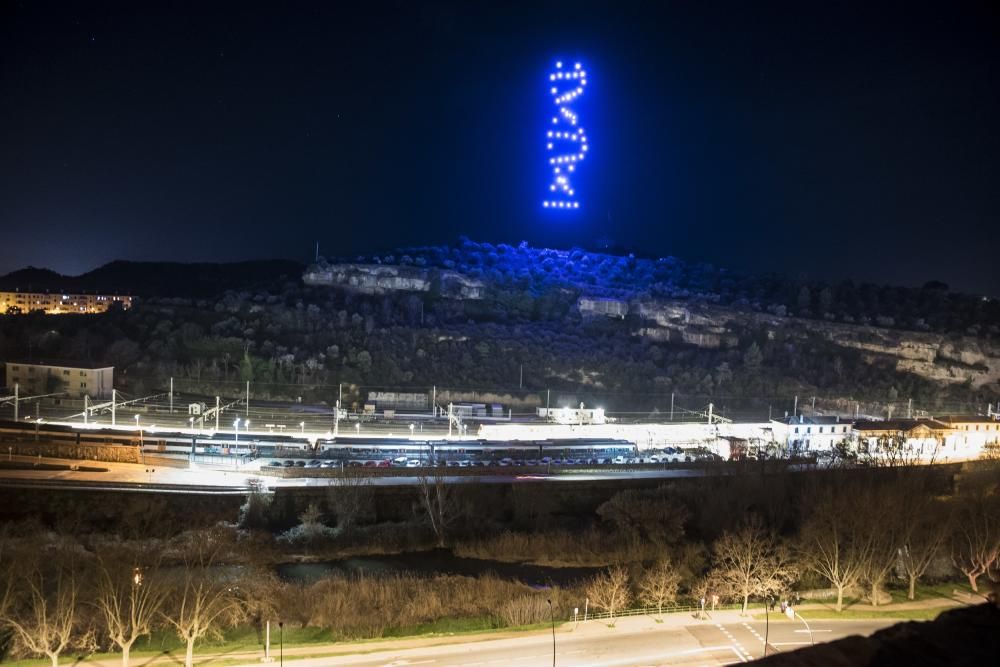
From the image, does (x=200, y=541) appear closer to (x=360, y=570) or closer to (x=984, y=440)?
(x=360, y=570)

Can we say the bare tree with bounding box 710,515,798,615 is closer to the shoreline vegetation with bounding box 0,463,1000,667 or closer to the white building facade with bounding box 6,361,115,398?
the shoreline vegetation with bounding box 0,463,1000,667

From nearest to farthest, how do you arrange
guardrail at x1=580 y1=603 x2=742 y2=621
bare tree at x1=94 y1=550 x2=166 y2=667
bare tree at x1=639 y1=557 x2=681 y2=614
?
bare tree at x1=94 y1=550 x2=166 y2=667 → guardrail at x1=580 y1=603 x2=742 y2=621 → bare tree at x1=639 y1=557 x2=681 y2=614

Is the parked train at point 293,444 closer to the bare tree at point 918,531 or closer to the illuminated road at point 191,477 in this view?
the illuminated road at point 191,477

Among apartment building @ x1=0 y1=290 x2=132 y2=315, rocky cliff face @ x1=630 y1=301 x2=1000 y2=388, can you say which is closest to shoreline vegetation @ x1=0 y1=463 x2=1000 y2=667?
rocky cliff face @ x1=630 y1=301 x2=1000 y2=388

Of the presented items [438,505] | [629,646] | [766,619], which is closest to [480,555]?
[438,505]

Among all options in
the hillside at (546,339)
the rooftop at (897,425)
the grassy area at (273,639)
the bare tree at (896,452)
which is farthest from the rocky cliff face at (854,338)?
the grassy area at (273,639)

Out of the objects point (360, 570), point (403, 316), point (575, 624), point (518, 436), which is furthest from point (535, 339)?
point (575, 624)

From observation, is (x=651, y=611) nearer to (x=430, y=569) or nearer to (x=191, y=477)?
(x=430, y=569)
